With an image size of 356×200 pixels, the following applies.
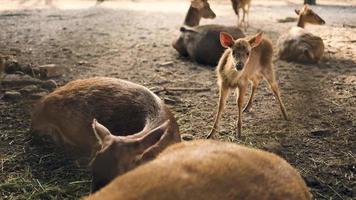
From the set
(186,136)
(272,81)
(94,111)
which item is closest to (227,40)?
(272,81)

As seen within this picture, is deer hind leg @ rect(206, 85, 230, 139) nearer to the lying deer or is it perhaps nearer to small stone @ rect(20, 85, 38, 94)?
the lying deer

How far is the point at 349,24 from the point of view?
37.9 feet

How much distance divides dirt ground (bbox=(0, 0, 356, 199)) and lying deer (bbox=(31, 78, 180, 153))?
8.1 inches

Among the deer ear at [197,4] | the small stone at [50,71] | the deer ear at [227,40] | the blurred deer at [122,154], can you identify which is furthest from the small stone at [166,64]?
the blurred deer at [122,154]

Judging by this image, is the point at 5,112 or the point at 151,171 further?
the point at 5,112

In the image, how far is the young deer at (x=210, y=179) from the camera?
2123 millimetres

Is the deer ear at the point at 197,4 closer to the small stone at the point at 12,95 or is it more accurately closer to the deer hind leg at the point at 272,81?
the deer hind leg at the point at 272,81

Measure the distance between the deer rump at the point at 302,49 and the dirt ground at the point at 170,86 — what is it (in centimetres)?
19

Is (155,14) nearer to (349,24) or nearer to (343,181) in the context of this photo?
(349,24)

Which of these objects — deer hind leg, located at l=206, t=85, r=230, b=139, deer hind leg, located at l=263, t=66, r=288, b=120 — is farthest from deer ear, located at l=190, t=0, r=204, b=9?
deer hind leg, located at l=206, t=85, r=230, b=139

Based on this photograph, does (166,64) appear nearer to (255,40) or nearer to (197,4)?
(255,40)

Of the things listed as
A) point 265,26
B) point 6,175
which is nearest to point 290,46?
point 265,26

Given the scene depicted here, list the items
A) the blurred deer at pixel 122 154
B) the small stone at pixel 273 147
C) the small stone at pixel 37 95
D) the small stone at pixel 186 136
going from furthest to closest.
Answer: the small stone at pixel 37 95
the small stone at pixel 186 136
the small stone at pixel 273 147
the blurred deer at pixel 122 154

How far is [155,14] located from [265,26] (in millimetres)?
2868
